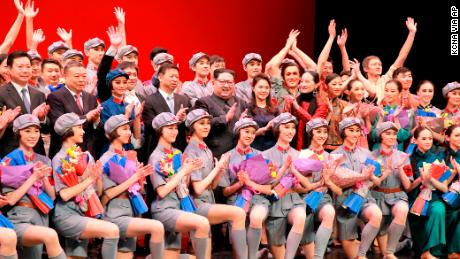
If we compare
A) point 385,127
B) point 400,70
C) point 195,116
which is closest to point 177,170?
point 195,116

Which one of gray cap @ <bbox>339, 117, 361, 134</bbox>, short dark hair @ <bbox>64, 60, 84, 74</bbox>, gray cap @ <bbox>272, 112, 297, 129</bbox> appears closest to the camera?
short dark hair @ <bbox>64, 60, 84, 74</bbox>

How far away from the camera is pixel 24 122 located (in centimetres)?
605

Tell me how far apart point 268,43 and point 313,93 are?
2.56 m

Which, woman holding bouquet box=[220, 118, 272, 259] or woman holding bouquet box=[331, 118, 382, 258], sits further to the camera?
woman holding bouquet box=[331, 118, 382, 258]

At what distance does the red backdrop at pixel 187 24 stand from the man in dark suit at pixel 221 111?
1985 millimetres

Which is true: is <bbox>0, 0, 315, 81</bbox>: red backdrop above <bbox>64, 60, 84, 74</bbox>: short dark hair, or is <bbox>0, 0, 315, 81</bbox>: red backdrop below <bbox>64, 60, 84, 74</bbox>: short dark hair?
above

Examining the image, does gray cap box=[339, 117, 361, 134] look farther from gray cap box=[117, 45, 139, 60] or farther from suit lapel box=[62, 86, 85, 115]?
suit lapel box=[62, 86, 85, 115]

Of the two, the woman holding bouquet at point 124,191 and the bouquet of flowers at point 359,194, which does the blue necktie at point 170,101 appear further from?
the bouquet of flowers at point 359,194

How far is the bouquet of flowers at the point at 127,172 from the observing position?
6352mm

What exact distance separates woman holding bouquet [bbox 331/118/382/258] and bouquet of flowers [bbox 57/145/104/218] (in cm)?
205

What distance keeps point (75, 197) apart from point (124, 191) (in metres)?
0.37

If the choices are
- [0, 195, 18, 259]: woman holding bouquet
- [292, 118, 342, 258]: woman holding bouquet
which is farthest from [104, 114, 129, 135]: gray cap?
[292, 118, 342, 258]: woman holding bouquet

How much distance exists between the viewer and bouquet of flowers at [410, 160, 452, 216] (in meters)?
7.47

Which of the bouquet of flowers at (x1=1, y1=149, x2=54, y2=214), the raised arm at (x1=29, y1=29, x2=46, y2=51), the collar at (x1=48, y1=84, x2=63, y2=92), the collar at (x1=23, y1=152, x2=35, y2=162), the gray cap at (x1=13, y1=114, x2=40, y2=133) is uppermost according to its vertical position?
the raised arm at (x1=29, y1=29, x2=46, y2=51)
